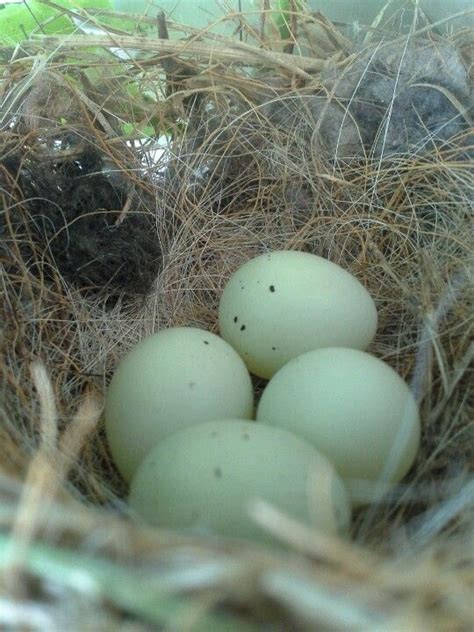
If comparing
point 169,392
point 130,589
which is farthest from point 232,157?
point 130,589

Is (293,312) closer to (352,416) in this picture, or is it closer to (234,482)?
(352,416)

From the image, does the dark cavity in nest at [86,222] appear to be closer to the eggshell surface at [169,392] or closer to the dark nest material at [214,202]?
the dark nest material at [214,202]

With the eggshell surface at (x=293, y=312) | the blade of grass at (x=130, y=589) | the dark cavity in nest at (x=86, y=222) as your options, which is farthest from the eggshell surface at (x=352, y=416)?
the dark cavity in nest at (x=86, y=222)

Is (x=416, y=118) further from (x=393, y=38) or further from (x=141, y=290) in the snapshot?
(x=141, y=290)

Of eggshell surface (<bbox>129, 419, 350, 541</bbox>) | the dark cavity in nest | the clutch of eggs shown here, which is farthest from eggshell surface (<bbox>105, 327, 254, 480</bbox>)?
the dark cavity in nest

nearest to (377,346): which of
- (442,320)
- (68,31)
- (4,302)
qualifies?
(442,320)
